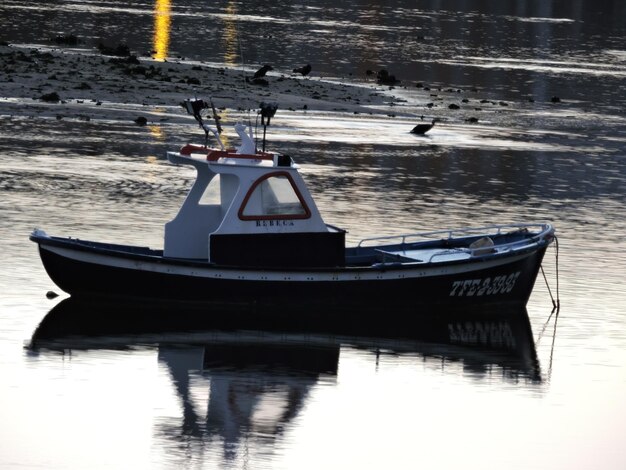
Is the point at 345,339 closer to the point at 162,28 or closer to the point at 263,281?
the point at 263,281

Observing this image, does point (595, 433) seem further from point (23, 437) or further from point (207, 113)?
point (207, 113)

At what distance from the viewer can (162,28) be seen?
4080 inches

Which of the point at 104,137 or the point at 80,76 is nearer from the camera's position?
the point at 104,137

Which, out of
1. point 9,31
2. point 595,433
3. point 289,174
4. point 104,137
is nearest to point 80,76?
point 104,137

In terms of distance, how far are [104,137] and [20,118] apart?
373 cm

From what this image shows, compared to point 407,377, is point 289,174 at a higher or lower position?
higher

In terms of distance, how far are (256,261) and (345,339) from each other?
2094 mm

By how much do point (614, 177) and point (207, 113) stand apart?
15.5 m

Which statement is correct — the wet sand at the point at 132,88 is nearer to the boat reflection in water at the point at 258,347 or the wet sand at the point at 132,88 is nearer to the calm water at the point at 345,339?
the calm water at the point at 345,339

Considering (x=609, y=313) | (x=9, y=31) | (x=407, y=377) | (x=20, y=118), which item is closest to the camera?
(x=407, y=377)

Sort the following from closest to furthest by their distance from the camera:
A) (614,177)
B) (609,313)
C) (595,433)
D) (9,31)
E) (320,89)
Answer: (595,433) < (609,313) < (614,177) < (320,89) < (9,31)

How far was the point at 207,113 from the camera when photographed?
5819 centimetres

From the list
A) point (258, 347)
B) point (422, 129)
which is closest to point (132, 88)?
point (422, 129)

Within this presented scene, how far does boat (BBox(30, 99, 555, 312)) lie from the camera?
27891mm
